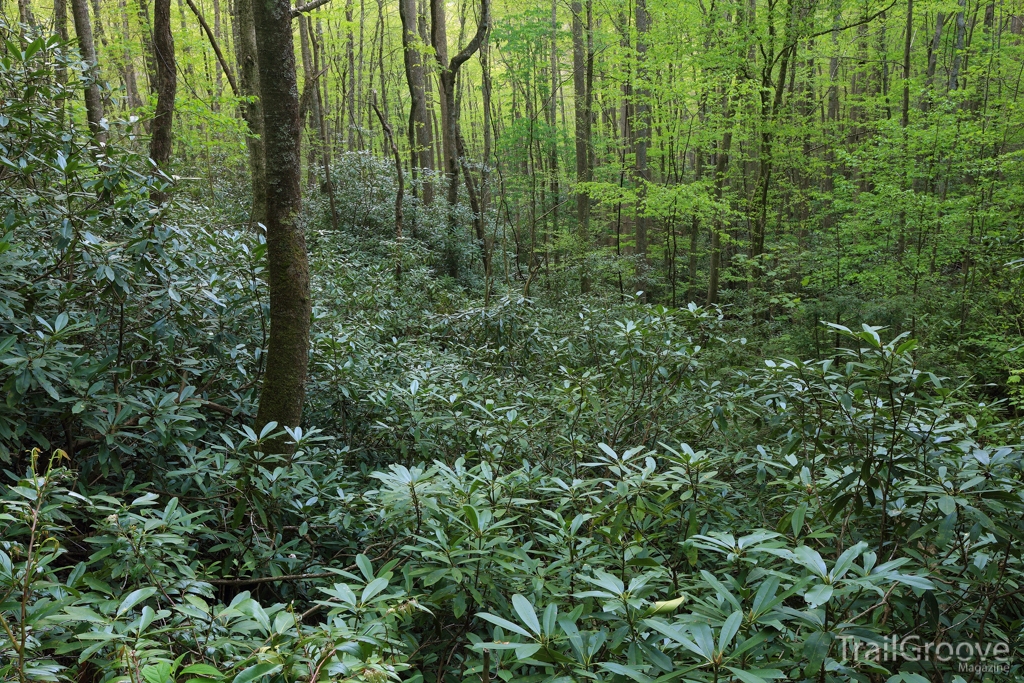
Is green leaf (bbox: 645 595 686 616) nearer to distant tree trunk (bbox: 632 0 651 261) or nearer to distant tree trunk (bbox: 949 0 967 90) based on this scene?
distant tree trunk (bbox: 632 0 651 261)

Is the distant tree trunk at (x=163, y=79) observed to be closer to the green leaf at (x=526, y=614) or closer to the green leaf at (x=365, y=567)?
the green leaf at (x=365, y=567)

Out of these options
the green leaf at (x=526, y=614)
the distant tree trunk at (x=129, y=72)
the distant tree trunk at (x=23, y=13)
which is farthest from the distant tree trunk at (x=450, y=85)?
the green leaf at (x=526, y=614)

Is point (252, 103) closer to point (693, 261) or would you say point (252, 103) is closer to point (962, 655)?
point (962, 655)

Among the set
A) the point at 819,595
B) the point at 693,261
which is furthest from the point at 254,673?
the point at 693,261

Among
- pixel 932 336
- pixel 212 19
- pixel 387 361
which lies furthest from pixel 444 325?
pixel 212 19

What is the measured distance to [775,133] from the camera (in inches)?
416

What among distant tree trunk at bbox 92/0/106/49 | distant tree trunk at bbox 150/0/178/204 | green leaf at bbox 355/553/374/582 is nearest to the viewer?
green leaf at bbox 355/553/374/582

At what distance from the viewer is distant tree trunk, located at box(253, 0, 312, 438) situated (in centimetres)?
324

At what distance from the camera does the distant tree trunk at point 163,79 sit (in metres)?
6.02

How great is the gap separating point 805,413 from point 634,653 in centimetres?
210

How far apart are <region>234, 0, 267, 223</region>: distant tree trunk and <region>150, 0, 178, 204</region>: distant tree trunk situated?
4.18 ft

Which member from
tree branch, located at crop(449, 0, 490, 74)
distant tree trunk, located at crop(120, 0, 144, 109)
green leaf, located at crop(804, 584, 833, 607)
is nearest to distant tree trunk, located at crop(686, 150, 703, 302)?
tree branch, located at crop(449, 0, 490, 74)

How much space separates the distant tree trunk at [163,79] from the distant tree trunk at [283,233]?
3611mm

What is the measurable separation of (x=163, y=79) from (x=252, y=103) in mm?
2064
